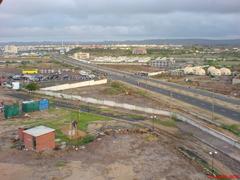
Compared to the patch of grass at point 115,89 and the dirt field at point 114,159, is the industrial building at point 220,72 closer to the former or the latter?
the patch of grass at point 115,89

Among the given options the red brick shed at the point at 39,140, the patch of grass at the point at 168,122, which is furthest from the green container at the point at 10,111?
the patch of grass at the point at 168,122

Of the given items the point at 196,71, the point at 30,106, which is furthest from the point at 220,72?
the point at 30,106

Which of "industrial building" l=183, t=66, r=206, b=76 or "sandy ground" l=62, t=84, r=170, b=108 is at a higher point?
"industrial building" l=183, t=66, r=206, b=76

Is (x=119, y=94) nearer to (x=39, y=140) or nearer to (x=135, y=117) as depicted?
(x=135, y=117)

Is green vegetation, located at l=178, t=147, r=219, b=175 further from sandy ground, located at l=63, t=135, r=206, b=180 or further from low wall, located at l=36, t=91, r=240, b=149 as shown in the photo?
low wall, located at l=36, t=91, r=240, b=149

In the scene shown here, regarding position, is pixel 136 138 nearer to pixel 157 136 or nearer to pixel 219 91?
pixel 157 136

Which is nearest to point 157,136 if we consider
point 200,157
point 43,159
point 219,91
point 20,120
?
point 200,157

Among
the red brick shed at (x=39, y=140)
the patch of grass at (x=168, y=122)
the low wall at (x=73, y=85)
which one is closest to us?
the red brick shed at (x=39, y=140)

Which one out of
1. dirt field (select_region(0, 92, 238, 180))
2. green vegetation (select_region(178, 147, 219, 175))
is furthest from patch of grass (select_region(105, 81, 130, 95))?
green vegetation (select_region(178, 147, 219, 175))

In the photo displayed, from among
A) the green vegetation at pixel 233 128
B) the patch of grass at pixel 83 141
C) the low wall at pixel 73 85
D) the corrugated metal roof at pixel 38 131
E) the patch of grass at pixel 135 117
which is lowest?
the green vegetation at pixel 233 128
